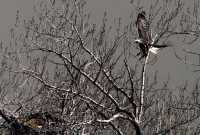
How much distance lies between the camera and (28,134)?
8.36m

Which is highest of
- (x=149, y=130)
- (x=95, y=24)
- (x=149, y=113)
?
(x=95, y=24)

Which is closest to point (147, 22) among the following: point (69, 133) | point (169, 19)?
point (169, 19)

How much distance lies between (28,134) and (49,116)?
622mm

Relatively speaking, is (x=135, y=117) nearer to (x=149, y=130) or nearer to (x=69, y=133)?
(x=69, y=133)

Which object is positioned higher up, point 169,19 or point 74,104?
point 169,19

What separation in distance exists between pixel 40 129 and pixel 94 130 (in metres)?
2.65

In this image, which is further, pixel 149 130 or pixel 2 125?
pixel 149 130

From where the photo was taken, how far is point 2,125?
819cm

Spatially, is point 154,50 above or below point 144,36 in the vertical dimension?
below

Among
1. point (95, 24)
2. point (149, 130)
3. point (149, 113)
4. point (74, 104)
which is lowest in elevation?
point (149, 130)

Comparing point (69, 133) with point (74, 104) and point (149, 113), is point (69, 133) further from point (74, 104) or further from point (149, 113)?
point (149, 113)

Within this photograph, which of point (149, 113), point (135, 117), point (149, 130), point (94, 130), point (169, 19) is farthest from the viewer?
point (149, 130)

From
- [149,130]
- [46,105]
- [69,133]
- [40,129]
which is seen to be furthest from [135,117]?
[149,130]

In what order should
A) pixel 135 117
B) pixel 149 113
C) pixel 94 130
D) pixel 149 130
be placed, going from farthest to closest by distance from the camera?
pixel 149 130 → pixel 149 113 → pixel 94 130 → pixel 135 117
